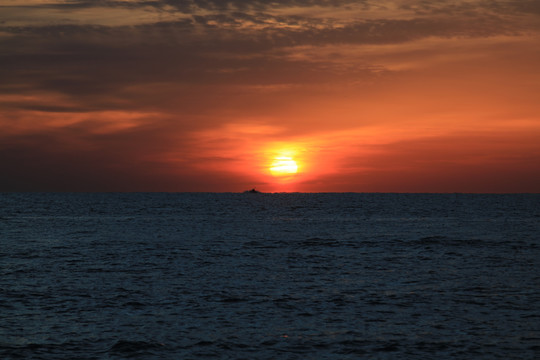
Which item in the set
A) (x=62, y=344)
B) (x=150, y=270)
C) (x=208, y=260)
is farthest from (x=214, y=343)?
(x=208, y=260)

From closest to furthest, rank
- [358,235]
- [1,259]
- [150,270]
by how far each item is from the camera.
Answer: [150,270], [1,259], [358,235]

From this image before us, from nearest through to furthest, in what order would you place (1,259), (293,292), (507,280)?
(293,292) < (507,280) < (1,259)

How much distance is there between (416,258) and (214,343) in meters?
30.2

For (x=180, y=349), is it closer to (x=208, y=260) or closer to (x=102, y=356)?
(x=102, y=356)

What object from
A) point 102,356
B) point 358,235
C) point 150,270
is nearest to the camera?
point 102,356

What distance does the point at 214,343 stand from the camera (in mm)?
21156

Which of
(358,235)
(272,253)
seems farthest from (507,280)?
(358,235)

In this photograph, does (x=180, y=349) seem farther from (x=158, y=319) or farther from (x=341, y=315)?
(x=341, y=315)

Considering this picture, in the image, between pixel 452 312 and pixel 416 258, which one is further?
pixel 416 258

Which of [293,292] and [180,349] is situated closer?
[180,349]

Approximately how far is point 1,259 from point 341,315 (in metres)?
32.3

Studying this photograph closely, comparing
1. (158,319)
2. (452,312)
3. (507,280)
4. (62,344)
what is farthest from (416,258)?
(62,344)

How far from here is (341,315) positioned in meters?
25.5

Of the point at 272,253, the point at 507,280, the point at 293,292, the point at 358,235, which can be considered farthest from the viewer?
the point at 358,235
